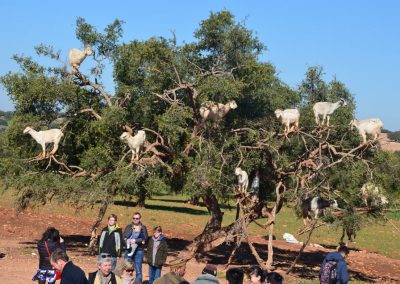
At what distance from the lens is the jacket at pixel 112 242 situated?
12.7m

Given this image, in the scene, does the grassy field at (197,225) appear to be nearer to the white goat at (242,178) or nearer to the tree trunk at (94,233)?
the tree trunk at (94,233)

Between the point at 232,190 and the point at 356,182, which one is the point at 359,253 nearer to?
the point at 356,182

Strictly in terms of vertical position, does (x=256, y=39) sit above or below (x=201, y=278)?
above

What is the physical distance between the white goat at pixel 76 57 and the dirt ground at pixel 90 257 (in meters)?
5.51

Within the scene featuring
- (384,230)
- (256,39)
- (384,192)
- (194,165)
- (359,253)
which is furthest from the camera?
(384,230)

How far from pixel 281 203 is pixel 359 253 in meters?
9.44

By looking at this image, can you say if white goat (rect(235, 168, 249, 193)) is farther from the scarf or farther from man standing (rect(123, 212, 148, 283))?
the scarf

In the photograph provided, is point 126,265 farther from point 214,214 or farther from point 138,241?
point 214,214

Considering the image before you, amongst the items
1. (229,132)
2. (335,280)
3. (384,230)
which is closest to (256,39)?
(229,132)

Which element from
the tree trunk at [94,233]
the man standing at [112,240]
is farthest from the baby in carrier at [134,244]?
the tree trunk at [94,233]

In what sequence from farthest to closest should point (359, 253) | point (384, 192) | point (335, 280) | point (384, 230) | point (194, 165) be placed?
point (384, 230) → point (359, 253) → point (384, 192) → point (194, 165) → point (335, 280)

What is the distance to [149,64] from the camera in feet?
62.7

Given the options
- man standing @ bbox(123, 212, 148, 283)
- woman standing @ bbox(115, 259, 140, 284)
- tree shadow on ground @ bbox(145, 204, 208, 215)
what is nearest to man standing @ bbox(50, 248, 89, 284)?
woman standing @ bbox(115, 259, 140, 284)

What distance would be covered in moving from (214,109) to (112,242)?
5.77 metres
